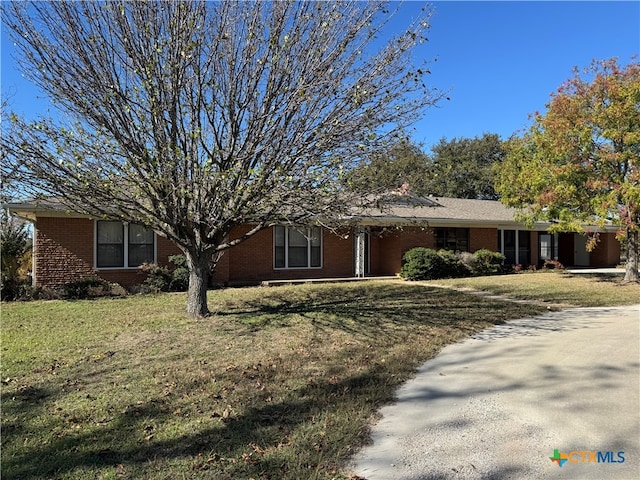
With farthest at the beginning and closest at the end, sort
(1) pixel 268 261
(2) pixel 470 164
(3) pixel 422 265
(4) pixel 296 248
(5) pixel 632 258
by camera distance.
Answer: (2) pixel 470 164 → (4) pixel 296 248 → (3) pixel 422 265 → (1) pixel 268 261 → (5) pixel 632 258

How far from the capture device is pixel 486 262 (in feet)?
63.0

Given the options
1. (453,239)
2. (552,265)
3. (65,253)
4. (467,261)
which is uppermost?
(453,239)

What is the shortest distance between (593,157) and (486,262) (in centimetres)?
583

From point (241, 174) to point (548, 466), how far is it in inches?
226

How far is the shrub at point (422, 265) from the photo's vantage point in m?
16.9

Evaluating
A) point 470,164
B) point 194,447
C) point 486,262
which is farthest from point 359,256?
point 470,164

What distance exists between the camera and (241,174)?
24.6 ft

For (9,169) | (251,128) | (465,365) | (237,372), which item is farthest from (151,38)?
(465,365)

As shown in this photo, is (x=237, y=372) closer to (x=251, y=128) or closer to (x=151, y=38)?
(x=251, y=128)

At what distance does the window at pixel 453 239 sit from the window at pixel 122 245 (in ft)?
39.1

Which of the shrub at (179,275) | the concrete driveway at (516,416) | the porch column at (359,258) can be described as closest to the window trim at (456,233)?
the porch column at (359,258)

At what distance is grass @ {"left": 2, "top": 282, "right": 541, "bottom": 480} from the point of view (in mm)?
3428

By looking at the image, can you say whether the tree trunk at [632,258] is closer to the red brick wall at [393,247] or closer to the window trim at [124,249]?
the red brick wall at [393,247]

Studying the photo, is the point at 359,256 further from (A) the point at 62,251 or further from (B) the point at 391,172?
(A) the point at 62,251
